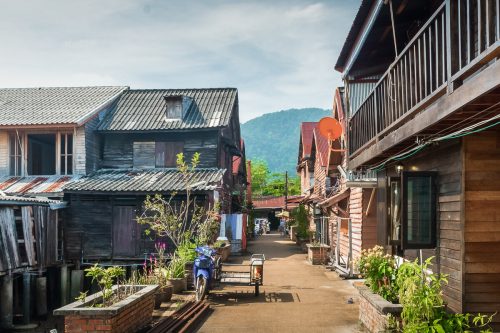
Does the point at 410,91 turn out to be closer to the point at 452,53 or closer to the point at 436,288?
the point at 452,53

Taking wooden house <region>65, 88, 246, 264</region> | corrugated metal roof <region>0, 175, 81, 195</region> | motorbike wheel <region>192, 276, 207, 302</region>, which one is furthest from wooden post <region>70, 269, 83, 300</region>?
motorbike wheel <region>192, 276, 207, 302</region>

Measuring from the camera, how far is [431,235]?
258 inches

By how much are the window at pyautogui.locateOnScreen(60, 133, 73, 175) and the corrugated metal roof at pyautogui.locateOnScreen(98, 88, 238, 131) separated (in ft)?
5.38

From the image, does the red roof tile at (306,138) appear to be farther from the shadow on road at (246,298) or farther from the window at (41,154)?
the shadow on road at (246,298)

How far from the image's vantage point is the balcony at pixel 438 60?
4113mm

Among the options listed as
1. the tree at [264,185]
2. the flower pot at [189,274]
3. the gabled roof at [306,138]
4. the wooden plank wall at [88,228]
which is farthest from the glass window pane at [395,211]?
the tree at [264,185]

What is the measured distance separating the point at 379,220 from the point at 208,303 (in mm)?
4393

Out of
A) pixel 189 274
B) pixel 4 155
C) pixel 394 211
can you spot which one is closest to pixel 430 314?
pixel 394 211

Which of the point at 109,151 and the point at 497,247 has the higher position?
the point at 109,151

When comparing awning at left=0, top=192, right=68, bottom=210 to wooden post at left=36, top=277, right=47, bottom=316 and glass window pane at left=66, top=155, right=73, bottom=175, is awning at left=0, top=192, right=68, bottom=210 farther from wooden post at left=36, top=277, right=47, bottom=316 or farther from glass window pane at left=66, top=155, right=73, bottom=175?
glass window pane at left=66, top=155, right=73, bottom=175

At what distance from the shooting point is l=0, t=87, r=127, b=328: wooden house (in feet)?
47.9

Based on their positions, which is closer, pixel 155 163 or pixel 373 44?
pixel 373 44

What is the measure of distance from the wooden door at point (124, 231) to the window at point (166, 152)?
3.22 m

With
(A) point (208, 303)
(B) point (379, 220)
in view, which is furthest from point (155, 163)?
(B) point (379, 220)
